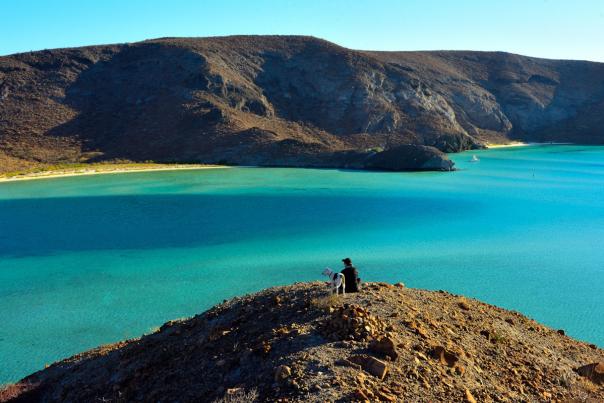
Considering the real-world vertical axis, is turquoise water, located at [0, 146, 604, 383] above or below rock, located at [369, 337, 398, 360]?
below

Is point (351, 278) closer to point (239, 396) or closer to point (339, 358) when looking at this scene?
point (339, 358)

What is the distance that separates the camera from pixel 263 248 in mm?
26250

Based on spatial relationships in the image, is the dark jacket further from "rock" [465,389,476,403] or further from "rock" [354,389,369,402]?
"rock" [354,389,369,402]

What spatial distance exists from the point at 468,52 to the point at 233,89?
76.4 meters

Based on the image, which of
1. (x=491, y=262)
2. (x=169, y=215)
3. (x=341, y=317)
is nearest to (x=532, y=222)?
(x=491, y=262)

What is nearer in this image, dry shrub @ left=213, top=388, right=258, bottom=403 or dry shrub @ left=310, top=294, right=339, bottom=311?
dry shrub @ left=213, top=388, right=258, bottom=403

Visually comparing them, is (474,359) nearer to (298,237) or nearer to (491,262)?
(491,262)

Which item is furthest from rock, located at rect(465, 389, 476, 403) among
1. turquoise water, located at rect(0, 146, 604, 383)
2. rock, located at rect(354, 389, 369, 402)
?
turquoise water, located at rect(0, 146, 604, 383)

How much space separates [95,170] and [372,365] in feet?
226

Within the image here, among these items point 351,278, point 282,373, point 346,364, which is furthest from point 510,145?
point 282,373

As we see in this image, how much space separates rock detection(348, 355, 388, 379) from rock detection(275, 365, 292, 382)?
907mm

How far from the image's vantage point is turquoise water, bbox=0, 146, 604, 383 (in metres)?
17.6

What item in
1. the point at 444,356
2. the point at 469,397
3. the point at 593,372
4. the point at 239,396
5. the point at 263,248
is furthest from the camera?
the point at 263,248

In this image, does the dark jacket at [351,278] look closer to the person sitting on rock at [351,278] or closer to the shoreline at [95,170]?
the person sitting on rock at [351,278]
